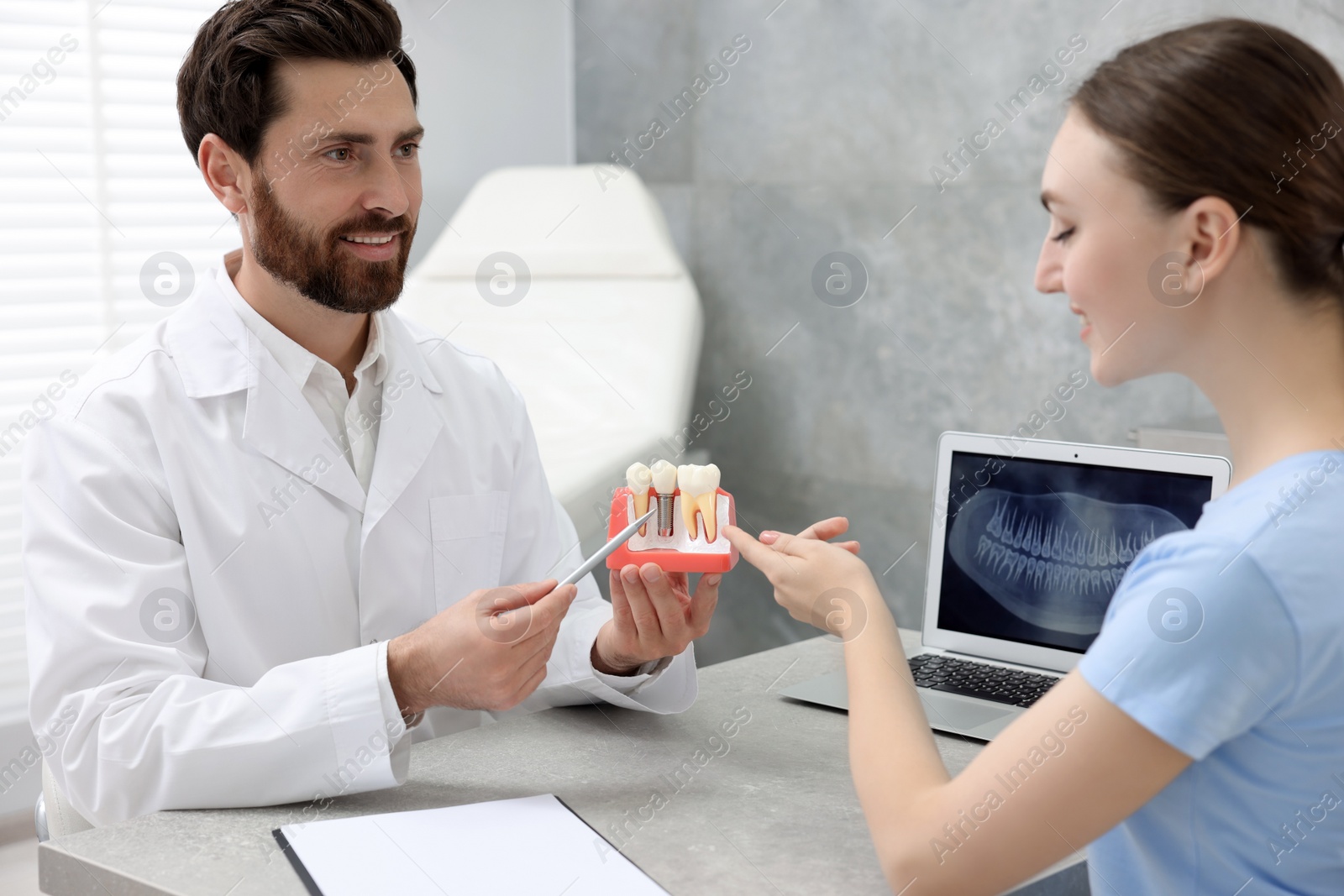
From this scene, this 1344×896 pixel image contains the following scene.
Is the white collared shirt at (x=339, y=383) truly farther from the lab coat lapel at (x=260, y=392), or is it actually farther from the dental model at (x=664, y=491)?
the dental model at (x=664, y=491)

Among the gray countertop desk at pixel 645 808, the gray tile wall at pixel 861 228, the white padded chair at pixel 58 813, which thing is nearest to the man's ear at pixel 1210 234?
the gray countertop desk at pixel 645 808

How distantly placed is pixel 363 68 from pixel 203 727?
874mm

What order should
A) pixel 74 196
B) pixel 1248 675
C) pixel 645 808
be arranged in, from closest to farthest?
pixel 1248 675
pixel 645 808
pixel 74 196

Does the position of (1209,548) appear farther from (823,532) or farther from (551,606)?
(551,606)

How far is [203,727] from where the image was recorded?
113 centimetres

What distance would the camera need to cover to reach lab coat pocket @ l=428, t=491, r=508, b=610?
1504mm

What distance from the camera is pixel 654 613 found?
4.28ft

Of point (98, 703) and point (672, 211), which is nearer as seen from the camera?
→ point (98, 703)

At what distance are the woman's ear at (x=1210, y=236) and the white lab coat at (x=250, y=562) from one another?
752mm

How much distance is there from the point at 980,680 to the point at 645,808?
0.57 meters

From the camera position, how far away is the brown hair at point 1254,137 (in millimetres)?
769

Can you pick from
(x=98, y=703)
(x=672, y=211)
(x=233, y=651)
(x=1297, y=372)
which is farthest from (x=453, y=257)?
(x=1297, y=372)

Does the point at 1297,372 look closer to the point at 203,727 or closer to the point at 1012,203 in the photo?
the point at 203,727

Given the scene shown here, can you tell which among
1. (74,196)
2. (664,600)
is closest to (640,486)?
(664,600)
